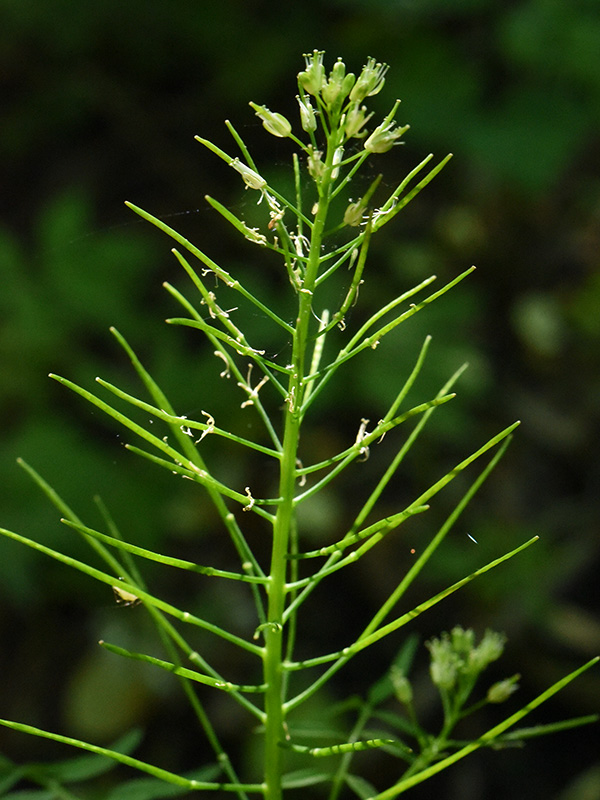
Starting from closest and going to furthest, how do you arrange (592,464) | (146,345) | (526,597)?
(526,597) → (592,464) → (146,345)

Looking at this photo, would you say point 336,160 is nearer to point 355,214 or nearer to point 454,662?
point 355,214

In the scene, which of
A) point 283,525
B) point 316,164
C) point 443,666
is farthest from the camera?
point 443,666

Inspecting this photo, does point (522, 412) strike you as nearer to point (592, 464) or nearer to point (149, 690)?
point (592, 464)

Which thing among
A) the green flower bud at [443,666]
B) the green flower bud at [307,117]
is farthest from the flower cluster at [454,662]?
the green flower bud at [307,117]

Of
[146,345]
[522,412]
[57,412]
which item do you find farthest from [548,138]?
[57,412]

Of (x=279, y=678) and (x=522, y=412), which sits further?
(x=522, y=412)

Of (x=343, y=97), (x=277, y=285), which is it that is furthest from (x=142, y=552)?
(x=277, y=285)

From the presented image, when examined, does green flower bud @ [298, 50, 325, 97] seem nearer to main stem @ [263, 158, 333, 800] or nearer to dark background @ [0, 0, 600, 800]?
main stem @ [263, 158, 333, 800]

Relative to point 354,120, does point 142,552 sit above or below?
below
